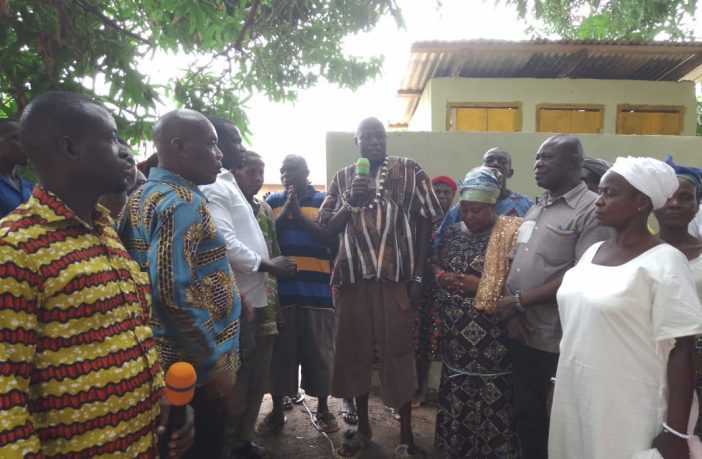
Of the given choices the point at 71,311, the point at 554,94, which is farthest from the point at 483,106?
the point at 71,311

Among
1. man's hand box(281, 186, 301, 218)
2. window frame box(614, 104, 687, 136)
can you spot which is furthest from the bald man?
window frame box(614, 104, 687, 136)

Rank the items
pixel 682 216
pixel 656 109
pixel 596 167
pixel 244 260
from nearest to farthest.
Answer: pixel 682 216
pixel 244 260
pixel 596 167
pixel 656 109

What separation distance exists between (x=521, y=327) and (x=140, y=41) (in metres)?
3.57

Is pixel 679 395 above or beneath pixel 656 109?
beneath

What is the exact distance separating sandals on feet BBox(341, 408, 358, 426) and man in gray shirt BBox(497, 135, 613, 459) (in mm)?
1457

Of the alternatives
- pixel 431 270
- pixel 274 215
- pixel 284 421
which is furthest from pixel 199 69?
pixel 284 421

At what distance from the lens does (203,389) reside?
6.19ft

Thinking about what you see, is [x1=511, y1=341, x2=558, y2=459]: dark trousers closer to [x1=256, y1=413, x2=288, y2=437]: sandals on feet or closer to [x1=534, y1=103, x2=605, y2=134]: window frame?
[x1=256, y1=413, x2=288, y2=437]: sandals on feet

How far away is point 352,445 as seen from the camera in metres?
3.25

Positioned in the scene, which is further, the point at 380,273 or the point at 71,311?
the point at 380,273

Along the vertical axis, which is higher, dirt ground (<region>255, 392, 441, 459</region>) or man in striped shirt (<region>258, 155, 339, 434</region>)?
man in striped shirt (<region>258, 155, 339, 434</region>)

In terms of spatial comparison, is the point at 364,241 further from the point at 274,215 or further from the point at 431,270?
the point at 274,215

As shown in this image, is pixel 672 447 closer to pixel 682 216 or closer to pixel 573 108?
pixel 682 216

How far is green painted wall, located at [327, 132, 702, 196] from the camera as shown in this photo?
17.4 ft
